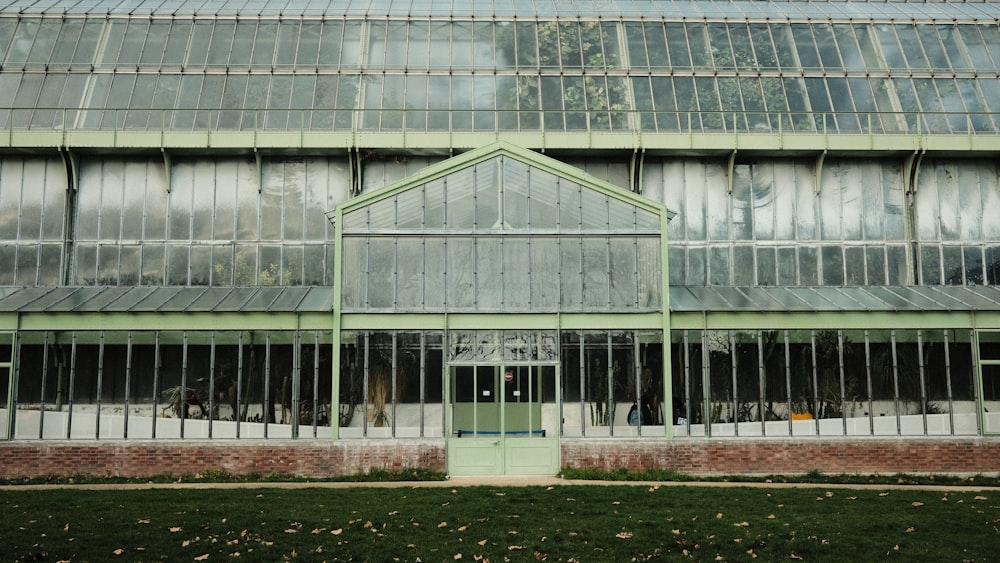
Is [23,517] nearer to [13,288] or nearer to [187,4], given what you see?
[13,288]

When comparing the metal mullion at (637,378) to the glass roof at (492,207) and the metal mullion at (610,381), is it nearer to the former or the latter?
the metal mullion at (610,381)

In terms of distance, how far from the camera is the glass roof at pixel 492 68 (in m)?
A: 30.0

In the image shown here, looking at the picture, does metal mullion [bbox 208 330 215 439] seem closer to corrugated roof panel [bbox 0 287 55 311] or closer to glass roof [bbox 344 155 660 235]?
glass roof [bbox 344 155 660 235]

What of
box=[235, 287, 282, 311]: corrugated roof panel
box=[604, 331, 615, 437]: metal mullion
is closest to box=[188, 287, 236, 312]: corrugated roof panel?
box=[235, 287, 282, 311]: corrugated roof panel

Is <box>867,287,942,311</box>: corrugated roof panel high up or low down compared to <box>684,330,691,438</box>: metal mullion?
up

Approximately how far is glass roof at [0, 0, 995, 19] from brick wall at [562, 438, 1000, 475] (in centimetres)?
1634

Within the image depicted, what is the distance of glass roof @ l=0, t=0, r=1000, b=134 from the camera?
30000 mm

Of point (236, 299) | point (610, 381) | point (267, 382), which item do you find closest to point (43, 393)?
point (236, 299)

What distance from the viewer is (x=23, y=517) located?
17.0 metres

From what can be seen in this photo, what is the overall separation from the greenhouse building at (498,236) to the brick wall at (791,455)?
7cm

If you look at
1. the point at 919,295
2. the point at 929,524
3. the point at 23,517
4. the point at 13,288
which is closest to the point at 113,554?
the point at 23,517

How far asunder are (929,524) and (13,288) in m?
24.6

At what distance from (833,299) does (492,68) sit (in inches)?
525

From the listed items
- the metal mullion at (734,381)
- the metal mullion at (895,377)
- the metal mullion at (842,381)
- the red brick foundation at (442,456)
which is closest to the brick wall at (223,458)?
the red brick foundation at (442,456)
